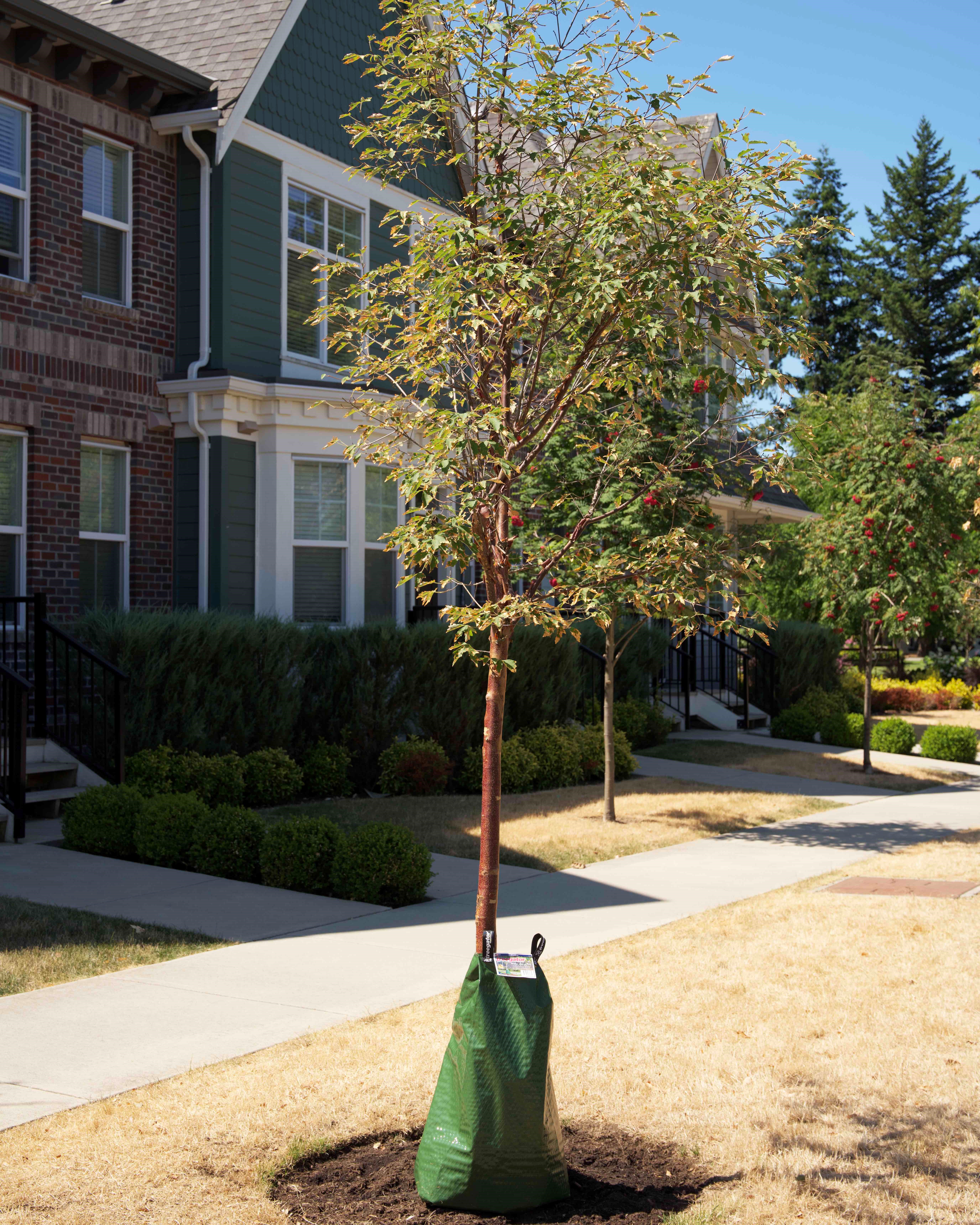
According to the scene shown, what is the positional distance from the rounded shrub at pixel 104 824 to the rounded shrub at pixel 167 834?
0.10 metres

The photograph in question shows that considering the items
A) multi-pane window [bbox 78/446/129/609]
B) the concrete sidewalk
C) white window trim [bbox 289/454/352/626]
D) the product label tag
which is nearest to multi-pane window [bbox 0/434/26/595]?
multi-pane window [bbox 78/446/129/609]

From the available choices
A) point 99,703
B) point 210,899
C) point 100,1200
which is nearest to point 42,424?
point 99,703

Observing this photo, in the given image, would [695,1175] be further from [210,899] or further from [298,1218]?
[210,899]

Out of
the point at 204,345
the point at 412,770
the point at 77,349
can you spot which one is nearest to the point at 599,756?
the point at 412,770

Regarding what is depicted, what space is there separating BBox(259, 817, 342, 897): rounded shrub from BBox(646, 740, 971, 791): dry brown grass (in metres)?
8.91

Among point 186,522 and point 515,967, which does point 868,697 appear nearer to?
point 186,522

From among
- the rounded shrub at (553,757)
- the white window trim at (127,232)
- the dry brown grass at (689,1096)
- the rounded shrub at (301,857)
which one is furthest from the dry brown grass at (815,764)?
the dry brown grass at (689,1096)

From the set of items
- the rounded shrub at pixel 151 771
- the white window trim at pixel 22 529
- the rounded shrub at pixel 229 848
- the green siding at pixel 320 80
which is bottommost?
the rounded shrub at pixel 229 848

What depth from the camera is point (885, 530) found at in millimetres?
16359

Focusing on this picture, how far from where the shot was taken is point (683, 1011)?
628cm

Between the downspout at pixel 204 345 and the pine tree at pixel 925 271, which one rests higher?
the pine tree at pixel 925 271

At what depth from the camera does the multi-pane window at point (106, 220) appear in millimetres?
13508

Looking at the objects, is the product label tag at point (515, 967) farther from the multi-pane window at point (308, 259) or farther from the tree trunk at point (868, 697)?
the tree trunk at point (868, 697)

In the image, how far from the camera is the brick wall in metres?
12.7
